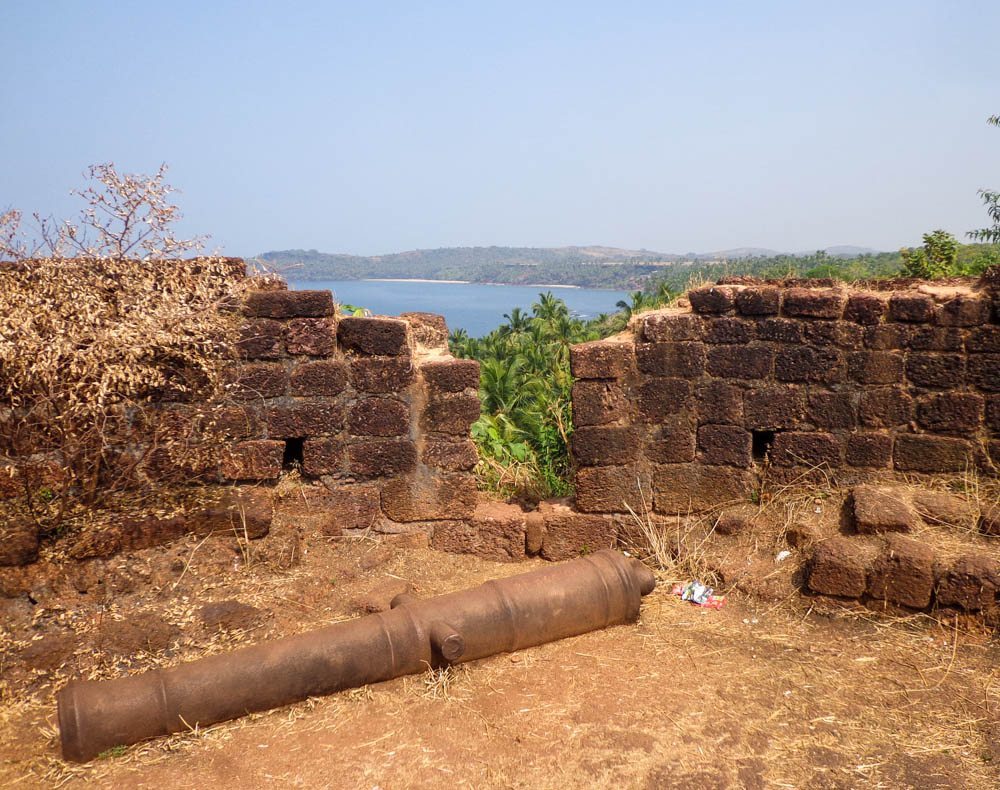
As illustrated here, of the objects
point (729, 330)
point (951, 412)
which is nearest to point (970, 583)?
point (951, 412)

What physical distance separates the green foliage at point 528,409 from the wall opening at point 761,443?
5.49 ft

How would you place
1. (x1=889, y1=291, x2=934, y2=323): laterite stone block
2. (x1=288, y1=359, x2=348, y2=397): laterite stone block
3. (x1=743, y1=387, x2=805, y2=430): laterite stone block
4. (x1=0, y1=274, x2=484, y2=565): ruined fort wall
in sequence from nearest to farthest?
(x1=0, y1=274, x2=484, y2=565): ruined fort wall → (x1=288, y1=359, x2=348, y2=397): laterite stone block → (x1=889, y1=291, x2=934, y2=323): laterite stone block → (x1=743, y1=387, x2=805, y2=430): laterite stone block

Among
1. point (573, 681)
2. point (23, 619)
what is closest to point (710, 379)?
point (573, 681)

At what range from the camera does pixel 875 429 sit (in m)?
6.15

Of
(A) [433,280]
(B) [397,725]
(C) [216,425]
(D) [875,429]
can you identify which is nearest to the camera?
(B) [397,725]

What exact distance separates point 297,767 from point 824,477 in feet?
14.2

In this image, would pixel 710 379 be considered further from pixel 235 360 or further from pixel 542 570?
pixel 235 360

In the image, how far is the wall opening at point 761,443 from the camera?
636cm

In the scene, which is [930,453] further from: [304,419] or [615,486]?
[304,419]

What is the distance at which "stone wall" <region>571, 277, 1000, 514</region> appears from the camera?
19.7 ft

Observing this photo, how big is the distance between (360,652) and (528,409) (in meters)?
6.71

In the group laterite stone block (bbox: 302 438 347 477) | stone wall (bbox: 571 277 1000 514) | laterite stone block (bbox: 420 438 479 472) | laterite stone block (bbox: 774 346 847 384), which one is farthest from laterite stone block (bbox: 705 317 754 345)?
laterite stone block (bbox: 302 438 347 477)

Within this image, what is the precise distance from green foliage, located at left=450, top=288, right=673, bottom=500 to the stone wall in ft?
3.72

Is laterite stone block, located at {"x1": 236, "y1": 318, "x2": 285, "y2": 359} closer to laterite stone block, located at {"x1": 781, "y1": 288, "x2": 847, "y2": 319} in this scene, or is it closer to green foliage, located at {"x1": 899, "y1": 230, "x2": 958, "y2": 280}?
laterite stone block, located at {"x1": 781, "y1": 288, "x2": 847, "y2": 319}
